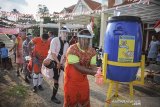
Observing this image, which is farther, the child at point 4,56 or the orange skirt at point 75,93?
the child at point 4,56

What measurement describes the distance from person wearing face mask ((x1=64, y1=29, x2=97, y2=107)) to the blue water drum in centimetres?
31

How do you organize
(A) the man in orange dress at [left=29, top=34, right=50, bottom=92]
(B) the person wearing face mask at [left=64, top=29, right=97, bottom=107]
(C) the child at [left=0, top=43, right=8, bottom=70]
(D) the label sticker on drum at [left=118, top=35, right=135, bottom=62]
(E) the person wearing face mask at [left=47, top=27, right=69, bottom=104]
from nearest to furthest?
(B) the person wearing face mask at [left=64, top=29, right=97, bottom=107] → (D) the label sticker on drum at [left=118, top=35, right=135, bottom=62] → (E) the person wearing face mask at [left=47, top=27, right=69, bottom=104] → (A) the man in orange dress at [left=29, top=34, right=50, bottom=92] → (C) the child at [left=0, top=43, right=8, bottom=70]

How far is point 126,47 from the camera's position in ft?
11.8

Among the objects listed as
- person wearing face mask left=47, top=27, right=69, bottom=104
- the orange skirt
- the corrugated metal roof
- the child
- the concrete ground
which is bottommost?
the concrete ground

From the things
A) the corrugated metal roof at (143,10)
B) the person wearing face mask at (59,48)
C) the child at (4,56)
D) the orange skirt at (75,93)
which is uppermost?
the corrugated metal roof at (143,10)

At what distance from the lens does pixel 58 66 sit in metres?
5.37

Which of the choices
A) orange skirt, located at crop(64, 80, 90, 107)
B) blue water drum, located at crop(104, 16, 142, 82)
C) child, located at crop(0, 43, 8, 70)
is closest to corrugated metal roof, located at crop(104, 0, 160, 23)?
child, located at crop(0, 43, 8, 70)

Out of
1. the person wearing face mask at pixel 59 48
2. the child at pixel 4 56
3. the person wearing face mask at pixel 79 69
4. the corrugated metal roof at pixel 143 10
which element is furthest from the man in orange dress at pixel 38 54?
the corrugated metal roof at pixel 143 10

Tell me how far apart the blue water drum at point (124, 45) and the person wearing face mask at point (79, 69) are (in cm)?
31

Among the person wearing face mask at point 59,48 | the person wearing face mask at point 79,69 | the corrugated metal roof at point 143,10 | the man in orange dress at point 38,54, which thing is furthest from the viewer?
the corrugated metal roof at point 143,10

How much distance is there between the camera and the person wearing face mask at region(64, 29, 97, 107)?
344cm

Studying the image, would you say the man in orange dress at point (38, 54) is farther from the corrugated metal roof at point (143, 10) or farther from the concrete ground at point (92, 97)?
the corrugated metal roof at point (143, 10)

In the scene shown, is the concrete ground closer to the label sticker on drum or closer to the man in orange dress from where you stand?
the man in orange dress

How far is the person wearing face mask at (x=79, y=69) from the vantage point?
135 inches
